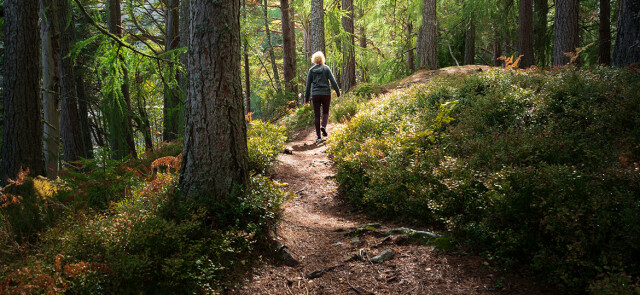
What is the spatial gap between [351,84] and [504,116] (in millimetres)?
9732

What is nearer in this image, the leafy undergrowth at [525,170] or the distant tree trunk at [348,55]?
the leafy undergrowth at [525,170]

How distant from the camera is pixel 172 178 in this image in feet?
16.8

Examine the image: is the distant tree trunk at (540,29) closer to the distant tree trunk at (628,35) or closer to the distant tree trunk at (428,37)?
the distant tree trunk at (428,37)

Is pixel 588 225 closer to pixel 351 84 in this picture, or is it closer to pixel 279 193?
pixel 279 193

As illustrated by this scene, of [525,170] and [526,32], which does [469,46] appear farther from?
[525,170]

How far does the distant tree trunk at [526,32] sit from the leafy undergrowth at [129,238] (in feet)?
40.3

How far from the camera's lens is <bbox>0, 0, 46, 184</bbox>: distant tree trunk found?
5.62 metres

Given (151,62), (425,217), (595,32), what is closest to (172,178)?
(151,62)

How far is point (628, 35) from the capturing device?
7.05 m

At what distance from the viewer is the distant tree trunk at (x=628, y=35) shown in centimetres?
689

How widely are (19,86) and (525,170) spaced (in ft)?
24.1

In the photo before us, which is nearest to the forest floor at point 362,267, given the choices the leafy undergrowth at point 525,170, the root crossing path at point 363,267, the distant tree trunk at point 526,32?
the root crossing path at point 363,267

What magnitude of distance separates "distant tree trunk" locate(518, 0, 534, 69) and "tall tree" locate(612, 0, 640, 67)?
5.67m

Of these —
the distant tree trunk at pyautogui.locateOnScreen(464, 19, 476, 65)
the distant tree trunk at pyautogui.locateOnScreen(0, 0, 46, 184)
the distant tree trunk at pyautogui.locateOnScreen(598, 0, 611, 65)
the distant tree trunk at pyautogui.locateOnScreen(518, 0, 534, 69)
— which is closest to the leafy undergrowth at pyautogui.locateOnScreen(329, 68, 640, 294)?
the distant tree trunk at pyautogui.locateOnScreen(0, 0, 46, 184)
